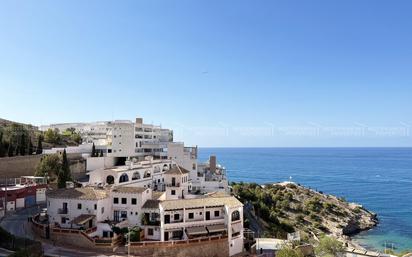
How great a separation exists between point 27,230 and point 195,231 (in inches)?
683

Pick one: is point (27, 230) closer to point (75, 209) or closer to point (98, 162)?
point (75, 209)

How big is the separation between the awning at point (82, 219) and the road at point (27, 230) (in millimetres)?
2664

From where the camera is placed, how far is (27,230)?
38500 millimetres

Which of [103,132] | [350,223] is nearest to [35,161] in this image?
[103,132]

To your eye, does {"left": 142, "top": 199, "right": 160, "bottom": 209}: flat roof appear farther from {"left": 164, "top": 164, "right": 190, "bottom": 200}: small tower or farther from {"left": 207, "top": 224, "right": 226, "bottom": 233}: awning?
{"left": 207, "top": 224, "right": 226, "bottom": 233}: awning

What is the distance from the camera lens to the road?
1303 inches

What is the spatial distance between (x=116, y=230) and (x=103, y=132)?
61.8 metres

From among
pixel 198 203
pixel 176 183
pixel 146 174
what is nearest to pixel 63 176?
pixel 146 174

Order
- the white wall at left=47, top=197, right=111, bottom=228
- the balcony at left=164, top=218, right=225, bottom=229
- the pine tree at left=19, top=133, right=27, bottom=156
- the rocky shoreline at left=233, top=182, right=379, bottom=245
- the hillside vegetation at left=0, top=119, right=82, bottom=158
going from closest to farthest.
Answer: the balcony at left=164, top=218, right=225, bottom=229 → the white wall at left=47, top=197, right=111, bottom=228 → the hillside vegetation at left=0, top=119, right=82, bottom=158 → the rocky shoreline at left=233, top=182, right=379, bottom=245 → the pine tree at left=19, top=133, right=27, bottom=156

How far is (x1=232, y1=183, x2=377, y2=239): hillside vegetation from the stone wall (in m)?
18.7

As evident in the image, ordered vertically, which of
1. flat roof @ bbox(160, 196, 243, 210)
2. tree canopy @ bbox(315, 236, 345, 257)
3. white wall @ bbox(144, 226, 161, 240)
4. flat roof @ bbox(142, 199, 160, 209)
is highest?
flat roof @ bbox(160, 196, 243, 210)

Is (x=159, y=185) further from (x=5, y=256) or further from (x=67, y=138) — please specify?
(x=67, y=138)

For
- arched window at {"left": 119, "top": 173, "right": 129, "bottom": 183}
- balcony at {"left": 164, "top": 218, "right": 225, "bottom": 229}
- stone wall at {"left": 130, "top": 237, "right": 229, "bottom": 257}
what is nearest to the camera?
stone wall at {"left": 130, "top": 237, "right": 229, "bottom": 257}

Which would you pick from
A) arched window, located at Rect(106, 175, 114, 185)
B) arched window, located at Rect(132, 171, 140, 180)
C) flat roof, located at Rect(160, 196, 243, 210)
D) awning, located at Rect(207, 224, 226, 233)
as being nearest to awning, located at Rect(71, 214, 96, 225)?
flat roof, located at Rect(160, 196, 243, 210)
